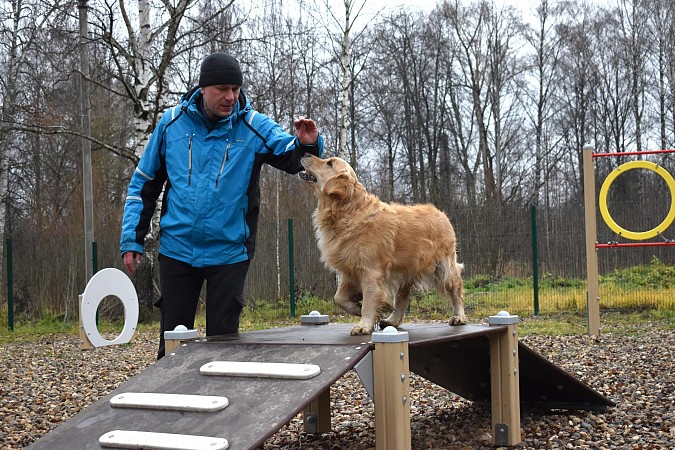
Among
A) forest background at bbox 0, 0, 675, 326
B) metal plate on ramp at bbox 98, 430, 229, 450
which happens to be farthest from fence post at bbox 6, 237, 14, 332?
metal plate on ramp at bbox 98, 430, 229, 450

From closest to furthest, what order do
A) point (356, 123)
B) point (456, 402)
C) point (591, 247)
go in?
point (456, 402) → point (591, 247) → point (356, 123)

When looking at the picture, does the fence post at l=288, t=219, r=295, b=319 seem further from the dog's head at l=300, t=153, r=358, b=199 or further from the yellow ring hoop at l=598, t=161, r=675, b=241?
the dog's head at l=300, t=153, r=358, b=199

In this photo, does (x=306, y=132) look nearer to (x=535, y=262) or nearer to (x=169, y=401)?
(x=169, y=401)

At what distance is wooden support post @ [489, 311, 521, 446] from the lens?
171 inches

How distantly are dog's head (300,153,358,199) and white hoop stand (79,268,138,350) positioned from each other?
19.8 feet

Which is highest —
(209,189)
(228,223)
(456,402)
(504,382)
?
(209,189)

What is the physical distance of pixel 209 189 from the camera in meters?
3.93

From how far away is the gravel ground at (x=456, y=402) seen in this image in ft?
15.1

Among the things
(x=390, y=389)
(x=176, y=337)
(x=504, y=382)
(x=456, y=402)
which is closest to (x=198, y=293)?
(x=176, y=337)

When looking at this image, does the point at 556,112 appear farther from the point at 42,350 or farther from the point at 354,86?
the point at 42,350

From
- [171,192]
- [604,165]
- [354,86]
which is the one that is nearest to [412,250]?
[171,192]

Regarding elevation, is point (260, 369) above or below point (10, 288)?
above

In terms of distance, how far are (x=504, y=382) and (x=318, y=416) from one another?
1250mm

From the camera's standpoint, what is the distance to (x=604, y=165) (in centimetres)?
2244
